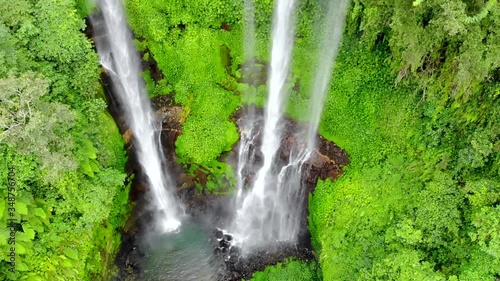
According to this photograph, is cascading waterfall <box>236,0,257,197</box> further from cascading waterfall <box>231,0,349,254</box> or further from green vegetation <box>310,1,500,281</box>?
green vegetation <box>310,1,500,281</box>

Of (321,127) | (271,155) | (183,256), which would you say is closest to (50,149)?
(183,256)

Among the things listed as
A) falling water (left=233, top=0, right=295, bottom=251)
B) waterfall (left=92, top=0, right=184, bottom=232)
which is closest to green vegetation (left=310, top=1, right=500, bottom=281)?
falling water (left=233, top=0, right=295, bottom=251)

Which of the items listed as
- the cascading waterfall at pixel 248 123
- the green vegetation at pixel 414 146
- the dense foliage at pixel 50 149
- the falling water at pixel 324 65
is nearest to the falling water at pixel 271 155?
the cascading waterfall at pixel 248 123

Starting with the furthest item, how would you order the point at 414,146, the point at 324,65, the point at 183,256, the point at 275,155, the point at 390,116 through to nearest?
1. the point at 275,155
2. the point at 183,256
3. the point at 324,65
4. the point at 390,116
5. the point at 414,146

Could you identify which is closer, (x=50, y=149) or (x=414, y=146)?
(x=50, y=149)

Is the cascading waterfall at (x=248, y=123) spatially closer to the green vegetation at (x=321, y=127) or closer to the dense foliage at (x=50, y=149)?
the green vegetation at (x=321, y=127)

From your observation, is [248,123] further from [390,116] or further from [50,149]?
[50,149]
